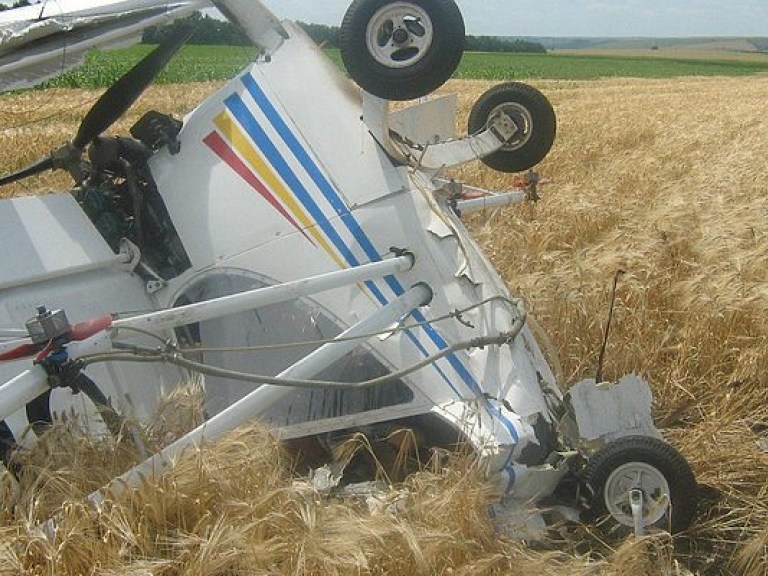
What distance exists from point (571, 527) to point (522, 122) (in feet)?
6.49

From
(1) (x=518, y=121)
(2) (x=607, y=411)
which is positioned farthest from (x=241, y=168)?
(2) (x=607, y=411)

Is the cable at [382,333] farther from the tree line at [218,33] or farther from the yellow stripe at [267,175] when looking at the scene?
the tree line at [218,33]

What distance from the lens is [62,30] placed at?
Result: 3359 millimetres

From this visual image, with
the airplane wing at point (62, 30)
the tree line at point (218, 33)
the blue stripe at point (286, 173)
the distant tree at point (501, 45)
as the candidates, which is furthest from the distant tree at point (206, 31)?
the distant tree at point (501, 45)

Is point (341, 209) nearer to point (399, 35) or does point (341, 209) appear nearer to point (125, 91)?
point (399, 35)

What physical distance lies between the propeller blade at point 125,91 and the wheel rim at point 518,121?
4.61ft

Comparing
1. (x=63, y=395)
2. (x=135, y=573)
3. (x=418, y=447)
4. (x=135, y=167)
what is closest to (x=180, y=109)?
(x=135, y=167)

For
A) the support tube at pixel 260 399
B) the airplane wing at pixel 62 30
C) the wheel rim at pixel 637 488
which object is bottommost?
the wheel rim at pixel 637 488

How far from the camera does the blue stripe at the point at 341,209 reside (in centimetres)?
323

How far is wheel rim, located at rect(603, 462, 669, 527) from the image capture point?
3.00 m

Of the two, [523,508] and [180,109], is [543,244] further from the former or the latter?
[523,508]

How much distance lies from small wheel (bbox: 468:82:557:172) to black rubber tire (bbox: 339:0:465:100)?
1066 mm

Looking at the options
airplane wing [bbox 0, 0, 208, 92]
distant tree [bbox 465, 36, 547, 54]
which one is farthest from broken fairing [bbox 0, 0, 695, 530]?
distant tree [bbox 465, 36, 547, 54]

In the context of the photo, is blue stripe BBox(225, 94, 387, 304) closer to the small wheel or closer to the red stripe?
the red stripe
